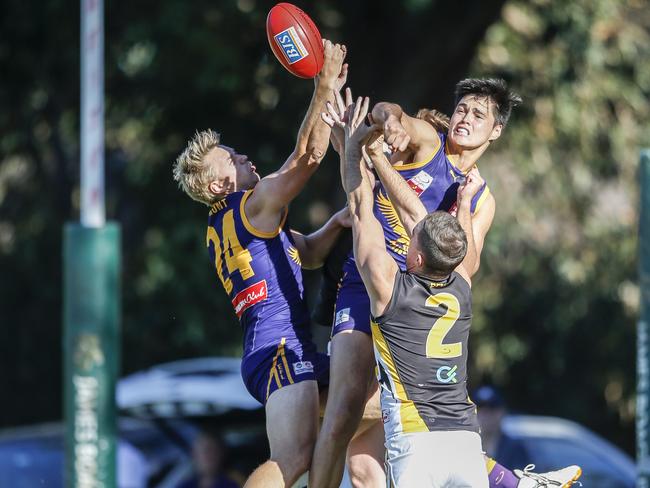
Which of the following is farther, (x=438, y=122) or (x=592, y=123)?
(x=592, y=123)

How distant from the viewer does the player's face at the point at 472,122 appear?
6078 millimetres

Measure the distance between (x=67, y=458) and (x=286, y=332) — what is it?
2500 mm

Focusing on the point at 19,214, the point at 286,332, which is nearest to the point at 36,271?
A: the point at 19,214

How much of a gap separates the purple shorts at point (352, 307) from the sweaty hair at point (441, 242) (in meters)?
0.74

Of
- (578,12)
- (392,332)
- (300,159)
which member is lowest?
(392,332)

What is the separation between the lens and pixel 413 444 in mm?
5355

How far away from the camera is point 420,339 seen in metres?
5.39

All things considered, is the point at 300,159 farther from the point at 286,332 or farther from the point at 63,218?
the point at 63,218

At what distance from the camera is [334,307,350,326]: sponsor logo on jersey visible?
6.00 metres

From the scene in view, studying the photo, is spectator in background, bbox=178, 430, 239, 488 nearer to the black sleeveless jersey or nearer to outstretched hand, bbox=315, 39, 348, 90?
the black sleeveless jersey

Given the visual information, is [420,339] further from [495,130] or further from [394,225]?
[495,130]

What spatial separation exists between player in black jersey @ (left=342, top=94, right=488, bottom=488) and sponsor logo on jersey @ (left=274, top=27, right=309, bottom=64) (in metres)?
0.51

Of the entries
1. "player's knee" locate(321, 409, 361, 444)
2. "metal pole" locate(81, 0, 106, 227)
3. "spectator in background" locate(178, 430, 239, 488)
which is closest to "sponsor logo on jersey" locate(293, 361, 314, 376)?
"player's knee" locate(321, 409, 361, 444)

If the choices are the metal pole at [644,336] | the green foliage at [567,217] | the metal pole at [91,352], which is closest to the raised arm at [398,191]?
the metal pole at [91,352]
